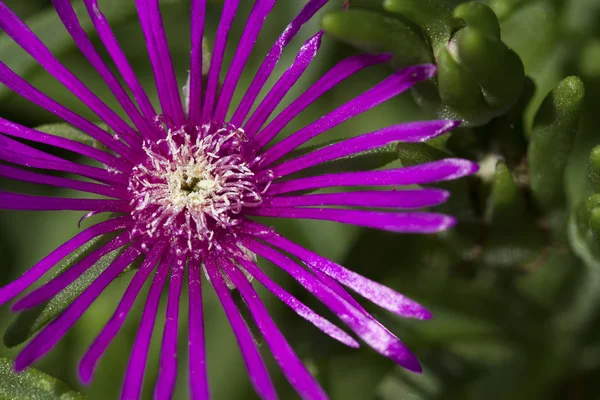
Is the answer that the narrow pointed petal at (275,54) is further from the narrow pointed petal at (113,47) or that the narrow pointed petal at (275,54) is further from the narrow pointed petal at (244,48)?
the narrow pointed petal at (113,47)

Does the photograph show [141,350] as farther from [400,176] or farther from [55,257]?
[400,176]

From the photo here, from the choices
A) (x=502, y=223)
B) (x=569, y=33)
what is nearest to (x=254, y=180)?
(x=502, y=223)

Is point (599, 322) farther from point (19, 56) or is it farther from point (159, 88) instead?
point (19, 56)

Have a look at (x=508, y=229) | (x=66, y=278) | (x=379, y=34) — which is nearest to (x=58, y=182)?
(x=66, y=278)

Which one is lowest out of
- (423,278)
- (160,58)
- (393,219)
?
(423,278)

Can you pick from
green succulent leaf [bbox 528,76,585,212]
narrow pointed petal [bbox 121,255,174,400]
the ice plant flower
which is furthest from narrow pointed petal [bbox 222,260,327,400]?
green succulent leaf [bbox 528,76,585,212]

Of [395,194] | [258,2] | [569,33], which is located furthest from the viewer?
[569,33]

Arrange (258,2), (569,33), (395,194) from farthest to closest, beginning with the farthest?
(569,33)
(258,2)
(395,194)
